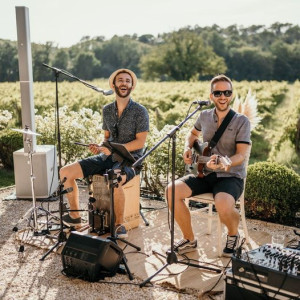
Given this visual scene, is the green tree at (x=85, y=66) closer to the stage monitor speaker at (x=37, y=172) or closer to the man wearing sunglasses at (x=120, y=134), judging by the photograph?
the stage monitor speaker at (x=37, y=172)

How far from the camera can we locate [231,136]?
360 centimetres

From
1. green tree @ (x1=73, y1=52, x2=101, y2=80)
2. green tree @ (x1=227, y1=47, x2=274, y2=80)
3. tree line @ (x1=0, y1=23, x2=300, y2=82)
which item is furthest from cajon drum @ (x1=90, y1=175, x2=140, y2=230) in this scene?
green tree @ (x1=227, y1=47, x2=274, y2=80)

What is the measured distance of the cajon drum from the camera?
4.20 metres

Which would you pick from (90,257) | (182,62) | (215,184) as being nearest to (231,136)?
(215,184)

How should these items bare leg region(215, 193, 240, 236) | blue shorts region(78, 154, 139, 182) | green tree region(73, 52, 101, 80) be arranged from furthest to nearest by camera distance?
1. green tree region(73, 52, 101, 80)
2. blue shorts region(78, 154, 139, 182)
3. bare leg region(215, 193, 240, 236)

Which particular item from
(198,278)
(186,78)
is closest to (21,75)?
(198,278)

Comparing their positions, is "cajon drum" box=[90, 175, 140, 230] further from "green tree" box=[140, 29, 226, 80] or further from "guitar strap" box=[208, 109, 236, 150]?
"green tree" box=[140, 29, 226, 80]

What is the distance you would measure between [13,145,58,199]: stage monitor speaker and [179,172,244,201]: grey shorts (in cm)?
230

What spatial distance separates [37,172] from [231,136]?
9.36 ft

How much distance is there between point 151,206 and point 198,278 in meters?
2.02

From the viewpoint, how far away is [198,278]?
129 inches

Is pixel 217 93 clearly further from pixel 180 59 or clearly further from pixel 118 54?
pixel 118 54

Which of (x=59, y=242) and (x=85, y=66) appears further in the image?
(x=85, y=66)

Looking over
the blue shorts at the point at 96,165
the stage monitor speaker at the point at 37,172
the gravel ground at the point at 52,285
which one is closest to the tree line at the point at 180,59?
the stage monitor speaker at the point at 37,172
